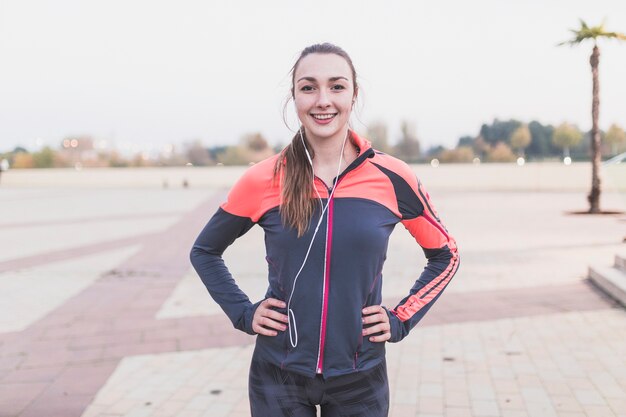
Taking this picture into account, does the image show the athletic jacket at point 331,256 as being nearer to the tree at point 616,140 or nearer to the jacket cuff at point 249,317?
the jacket cuff at point 249,317

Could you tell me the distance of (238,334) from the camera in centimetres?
530

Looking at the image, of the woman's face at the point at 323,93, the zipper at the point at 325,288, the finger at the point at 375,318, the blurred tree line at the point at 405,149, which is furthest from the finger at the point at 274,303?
the blurred tree line at the point at 405,149

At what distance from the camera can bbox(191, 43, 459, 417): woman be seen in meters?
1.73

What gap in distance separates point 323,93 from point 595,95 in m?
16.5

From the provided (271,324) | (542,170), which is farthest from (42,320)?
(542,170)

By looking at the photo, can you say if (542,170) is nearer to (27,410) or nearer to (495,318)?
(495,318)

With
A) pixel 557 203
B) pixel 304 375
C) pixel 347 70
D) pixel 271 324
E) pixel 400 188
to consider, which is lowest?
pixel 557 203

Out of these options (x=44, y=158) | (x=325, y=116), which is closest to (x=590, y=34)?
(x=325, y=116)

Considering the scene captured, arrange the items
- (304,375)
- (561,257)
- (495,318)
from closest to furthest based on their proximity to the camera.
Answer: (304,375)
(495,318)
(561,257)

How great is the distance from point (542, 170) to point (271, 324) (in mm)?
25095

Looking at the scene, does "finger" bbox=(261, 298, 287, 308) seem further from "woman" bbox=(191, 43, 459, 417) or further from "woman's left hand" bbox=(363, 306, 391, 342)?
"woman's left hand" bbox=(363, 306, 391, 342)

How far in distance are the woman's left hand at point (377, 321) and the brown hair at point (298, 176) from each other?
313 millimetres

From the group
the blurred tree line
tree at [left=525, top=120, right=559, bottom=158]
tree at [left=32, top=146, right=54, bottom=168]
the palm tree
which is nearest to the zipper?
the palm tree

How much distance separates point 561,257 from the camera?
893 centimetres
